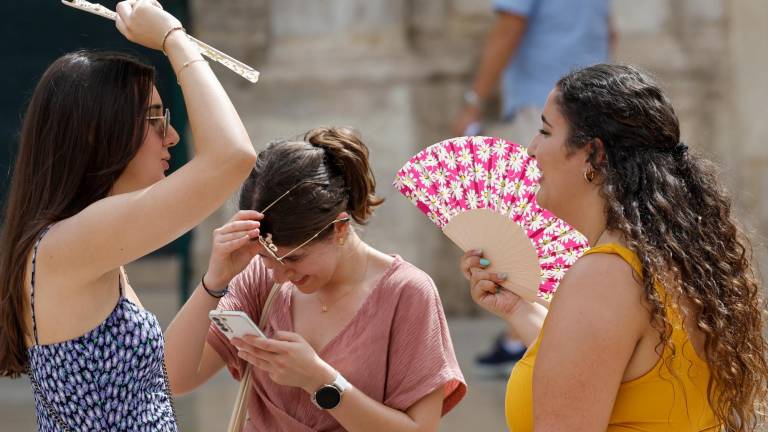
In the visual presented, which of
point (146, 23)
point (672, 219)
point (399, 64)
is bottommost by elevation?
point (399, 64)

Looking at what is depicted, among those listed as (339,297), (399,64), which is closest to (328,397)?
(339,297)

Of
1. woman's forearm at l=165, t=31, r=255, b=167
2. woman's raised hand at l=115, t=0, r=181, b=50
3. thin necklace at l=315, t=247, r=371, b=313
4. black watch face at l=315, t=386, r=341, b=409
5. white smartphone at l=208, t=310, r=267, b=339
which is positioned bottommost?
black watch face at l=315, t=386, r=341, b=409

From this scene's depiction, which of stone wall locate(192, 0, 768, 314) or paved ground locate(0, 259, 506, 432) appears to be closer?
paved ground locate(0, 259, 506, 432)

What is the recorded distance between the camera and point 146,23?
2.73m

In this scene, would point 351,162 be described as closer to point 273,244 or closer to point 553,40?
point 273,244

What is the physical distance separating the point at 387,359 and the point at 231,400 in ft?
11.3

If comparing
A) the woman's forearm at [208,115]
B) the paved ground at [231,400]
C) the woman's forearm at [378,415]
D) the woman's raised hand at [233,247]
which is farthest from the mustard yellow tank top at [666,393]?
the paved ground at [231,400]

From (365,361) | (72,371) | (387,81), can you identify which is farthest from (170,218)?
(387,81)

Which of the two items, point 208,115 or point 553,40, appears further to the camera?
point 553,40

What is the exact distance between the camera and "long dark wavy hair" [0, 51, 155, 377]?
105 inches

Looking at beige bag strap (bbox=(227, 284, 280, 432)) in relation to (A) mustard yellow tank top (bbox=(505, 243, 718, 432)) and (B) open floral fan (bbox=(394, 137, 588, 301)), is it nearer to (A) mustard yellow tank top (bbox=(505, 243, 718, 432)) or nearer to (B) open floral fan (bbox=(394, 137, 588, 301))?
(B) open floral fan (bbox=(394, 137, 588, 301))

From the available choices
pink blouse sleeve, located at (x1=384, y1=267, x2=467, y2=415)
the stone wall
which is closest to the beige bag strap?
pink blouse sleeve, located at (x1=384, y1=267, x2=467, y2=415)

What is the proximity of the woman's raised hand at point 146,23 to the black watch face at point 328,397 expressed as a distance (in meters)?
0.89

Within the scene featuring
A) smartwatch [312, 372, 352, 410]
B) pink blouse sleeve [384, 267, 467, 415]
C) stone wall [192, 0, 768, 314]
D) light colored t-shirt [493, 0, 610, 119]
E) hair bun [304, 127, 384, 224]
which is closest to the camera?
smartwatch [312, 372, 352, 410]
